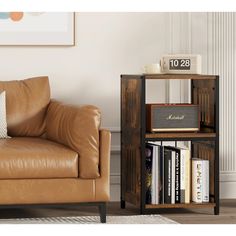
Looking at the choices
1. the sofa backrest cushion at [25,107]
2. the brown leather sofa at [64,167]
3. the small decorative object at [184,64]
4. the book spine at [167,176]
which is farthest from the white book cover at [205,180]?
the sofa backrest cushion at [25,107]

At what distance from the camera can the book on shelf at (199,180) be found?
3391mm

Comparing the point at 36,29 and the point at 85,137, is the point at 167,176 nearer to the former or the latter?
the point at 85,137

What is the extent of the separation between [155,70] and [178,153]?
55cm

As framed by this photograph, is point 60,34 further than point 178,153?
Yes

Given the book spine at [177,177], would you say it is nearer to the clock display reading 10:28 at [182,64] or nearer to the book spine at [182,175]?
the book spine at [182,175]

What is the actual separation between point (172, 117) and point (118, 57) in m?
0.82

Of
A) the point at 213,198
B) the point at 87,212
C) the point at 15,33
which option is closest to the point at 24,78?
the point at 15,33

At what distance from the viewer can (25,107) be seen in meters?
3.53

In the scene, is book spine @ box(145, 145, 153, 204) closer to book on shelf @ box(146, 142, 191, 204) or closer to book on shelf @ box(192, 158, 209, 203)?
book on shelf @ box(146, 142, 191, 204)

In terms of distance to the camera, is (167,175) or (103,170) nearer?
(103,170)

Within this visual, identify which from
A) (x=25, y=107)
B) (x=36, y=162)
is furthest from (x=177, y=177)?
(x=25, y=107)

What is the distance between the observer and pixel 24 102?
353 cm

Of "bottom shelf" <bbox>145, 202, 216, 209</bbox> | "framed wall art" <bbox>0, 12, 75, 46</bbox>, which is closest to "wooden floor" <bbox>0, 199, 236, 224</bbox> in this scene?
"bottom shelf" <bbox>145, 202, 216, 209</bbox>
